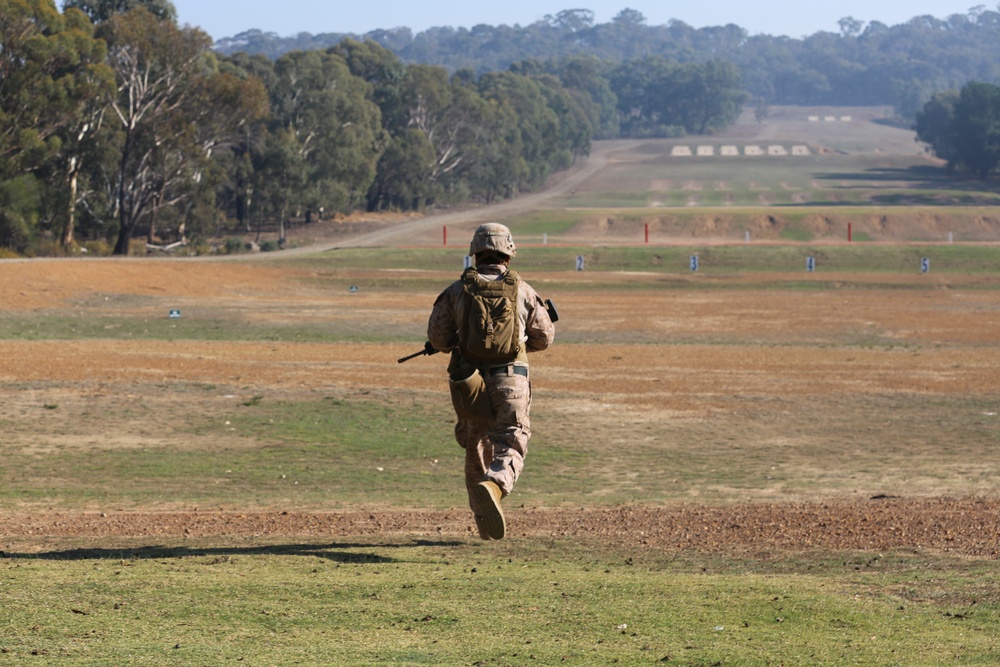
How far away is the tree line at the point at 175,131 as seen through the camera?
186 ft

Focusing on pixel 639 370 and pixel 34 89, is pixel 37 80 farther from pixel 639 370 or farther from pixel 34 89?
pixel 639 370

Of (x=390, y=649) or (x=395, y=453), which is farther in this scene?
(x=395, y=453)

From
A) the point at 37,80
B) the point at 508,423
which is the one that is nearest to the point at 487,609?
the point at 508,423

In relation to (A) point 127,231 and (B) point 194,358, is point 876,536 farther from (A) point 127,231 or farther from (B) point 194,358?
(A) point 127,231

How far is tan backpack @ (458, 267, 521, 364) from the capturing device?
31.5 feet

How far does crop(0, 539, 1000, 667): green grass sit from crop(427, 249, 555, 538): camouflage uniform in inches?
27.6

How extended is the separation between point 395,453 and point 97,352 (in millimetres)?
11550

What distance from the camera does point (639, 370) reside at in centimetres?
2564

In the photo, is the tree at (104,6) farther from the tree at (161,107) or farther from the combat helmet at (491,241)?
the combat helmet at (491,241)

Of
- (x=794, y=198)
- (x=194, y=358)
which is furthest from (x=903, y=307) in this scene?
(x=794, y=198)

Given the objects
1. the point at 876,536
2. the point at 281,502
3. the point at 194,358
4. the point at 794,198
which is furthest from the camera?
the point at 794,198

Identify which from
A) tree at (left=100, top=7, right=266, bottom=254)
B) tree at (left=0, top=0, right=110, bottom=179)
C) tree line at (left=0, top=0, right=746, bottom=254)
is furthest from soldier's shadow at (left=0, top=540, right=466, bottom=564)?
tree at (left=100, top=7, right=266, bottom=254)

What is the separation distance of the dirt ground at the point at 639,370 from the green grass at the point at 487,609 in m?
1.19

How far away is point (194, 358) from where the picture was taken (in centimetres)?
2589
